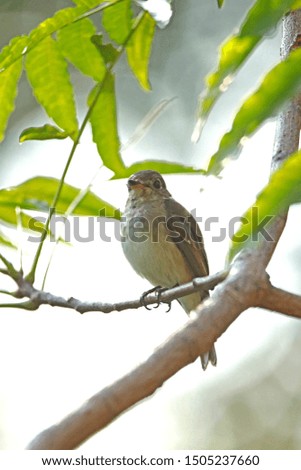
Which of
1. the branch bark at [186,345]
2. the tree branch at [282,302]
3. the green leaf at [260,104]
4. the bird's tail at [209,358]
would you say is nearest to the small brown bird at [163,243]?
the bird's tail at [209,358]

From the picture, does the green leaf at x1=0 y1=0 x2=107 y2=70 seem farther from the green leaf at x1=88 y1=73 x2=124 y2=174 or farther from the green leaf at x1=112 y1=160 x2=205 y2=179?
the green leaf at x1=112 y1=160 x2=205 y2=179

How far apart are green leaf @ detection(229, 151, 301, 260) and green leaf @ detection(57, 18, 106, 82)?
4.92 feet

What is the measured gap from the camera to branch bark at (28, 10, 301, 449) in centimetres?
102

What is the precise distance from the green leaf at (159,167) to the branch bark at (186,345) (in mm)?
717

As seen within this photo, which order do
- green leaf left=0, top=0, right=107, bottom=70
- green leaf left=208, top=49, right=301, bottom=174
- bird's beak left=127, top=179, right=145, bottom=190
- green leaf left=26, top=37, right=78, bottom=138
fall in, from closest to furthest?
green leaf left=208, top=49, right=301, bottom=174 → green leaf left=0, top=0, right=107, bottom=70 → green leaf left=26, top=37, right=78, bottom=138 → bird's beak left=127, top=179, right=145, bottom=190

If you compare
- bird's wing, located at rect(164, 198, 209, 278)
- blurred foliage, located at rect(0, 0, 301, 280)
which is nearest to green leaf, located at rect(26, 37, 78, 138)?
blurred foliage, located at rect(0, 0, 301, 280)

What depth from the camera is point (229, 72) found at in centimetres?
144

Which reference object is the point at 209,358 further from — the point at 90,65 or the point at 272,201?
the point at 272,201

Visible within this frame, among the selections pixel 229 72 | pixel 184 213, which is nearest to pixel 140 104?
pixel 184 213

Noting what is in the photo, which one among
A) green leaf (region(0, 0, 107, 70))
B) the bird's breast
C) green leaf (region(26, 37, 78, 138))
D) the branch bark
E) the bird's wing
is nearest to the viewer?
the branch bark

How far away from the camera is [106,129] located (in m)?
2.34

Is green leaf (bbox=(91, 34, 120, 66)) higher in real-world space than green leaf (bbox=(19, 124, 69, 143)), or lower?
higher

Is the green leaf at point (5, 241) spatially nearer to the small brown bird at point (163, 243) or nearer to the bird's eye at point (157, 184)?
the small brown bird at point (163, 243)

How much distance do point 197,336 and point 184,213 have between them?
425 centimetres
